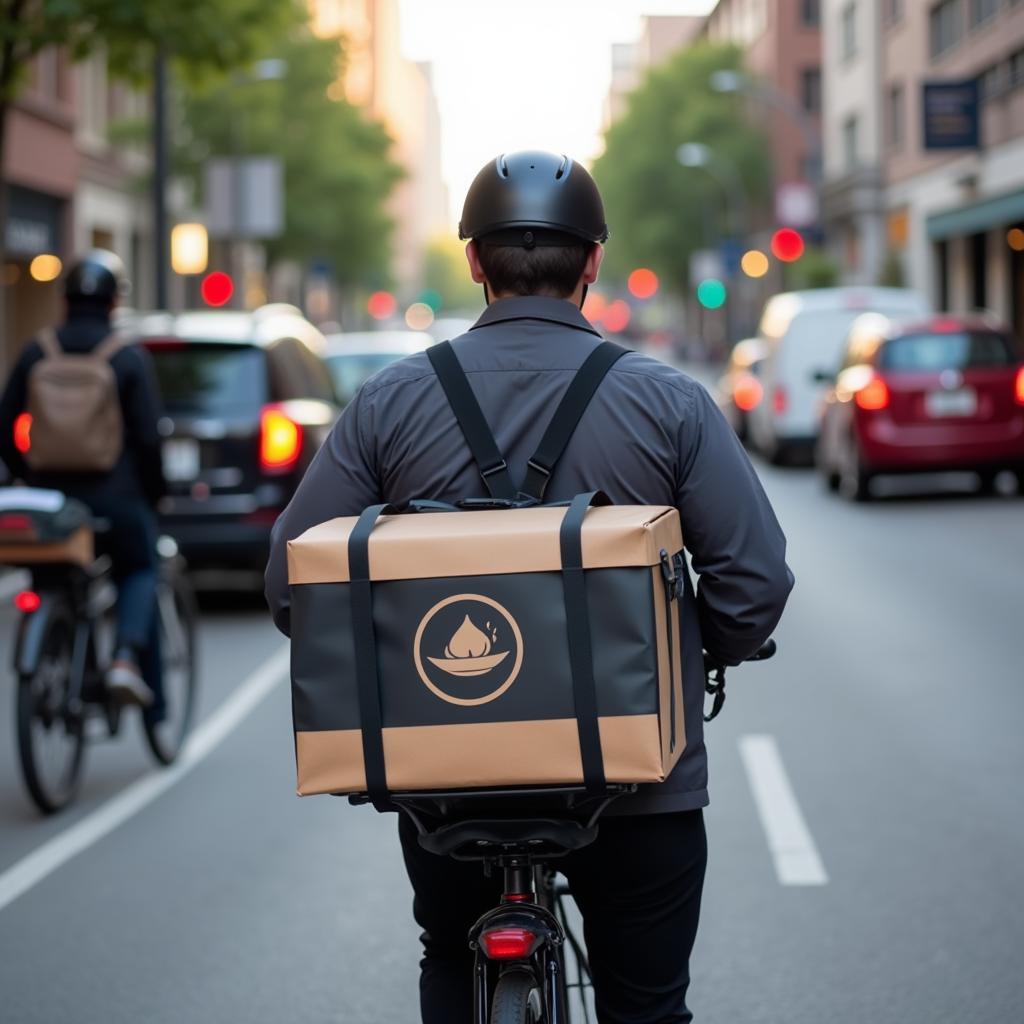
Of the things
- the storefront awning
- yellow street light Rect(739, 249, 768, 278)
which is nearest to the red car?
the storefront awning

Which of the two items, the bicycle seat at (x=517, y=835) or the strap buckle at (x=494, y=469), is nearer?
the bicycle seat at (x=517, y=835)

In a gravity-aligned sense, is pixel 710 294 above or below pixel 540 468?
below

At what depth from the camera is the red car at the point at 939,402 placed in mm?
18953

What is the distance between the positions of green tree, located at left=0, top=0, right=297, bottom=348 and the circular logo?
46.1ft

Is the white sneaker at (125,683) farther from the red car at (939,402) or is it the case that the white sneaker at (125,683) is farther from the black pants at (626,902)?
the red car at (939,402)

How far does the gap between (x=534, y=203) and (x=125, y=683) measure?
4470 millimetres

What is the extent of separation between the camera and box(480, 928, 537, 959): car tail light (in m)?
2.75

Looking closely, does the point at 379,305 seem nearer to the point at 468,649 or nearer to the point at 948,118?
the point at 948,118

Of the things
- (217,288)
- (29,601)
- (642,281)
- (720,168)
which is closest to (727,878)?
(29,601)

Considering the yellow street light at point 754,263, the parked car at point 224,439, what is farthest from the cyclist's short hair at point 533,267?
the yellow street light at point 754,263

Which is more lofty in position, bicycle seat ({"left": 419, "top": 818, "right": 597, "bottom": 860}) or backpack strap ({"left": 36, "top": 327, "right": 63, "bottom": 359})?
backpack strap ({"left": 36, "top": 327, "right": 63, "bottom": 359})

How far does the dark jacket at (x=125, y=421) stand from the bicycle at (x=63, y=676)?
0.57ft

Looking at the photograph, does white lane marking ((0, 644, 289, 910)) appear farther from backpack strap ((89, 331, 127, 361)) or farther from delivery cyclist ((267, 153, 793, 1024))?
delivery cyclist ((267, 153, 793, 1024))

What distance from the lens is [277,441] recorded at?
12078 mm
